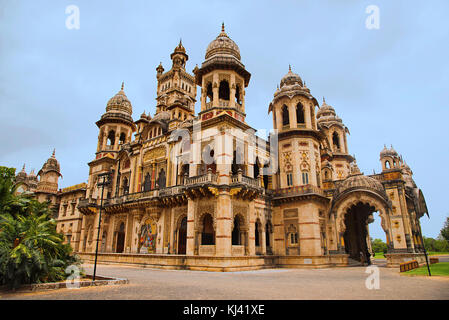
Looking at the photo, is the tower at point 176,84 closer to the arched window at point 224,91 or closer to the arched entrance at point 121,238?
the arched window at point 224,91

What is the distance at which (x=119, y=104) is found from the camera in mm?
40000

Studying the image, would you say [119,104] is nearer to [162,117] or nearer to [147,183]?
[162,117]

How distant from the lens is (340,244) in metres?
26.5

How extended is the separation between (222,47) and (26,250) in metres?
23.2

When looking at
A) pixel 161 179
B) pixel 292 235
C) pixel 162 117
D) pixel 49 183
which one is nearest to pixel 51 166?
pixel 49 183

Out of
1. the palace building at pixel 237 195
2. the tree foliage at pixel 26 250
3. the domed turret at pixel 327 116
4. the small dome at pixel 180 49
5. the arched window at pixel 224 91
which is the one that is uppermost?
the small dome at pixel 180 49

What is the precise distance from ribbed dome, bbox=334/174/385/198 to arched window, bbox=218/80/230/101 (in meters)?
13.5

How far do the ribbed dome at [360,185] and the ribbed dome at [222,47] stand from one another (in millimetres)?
15332

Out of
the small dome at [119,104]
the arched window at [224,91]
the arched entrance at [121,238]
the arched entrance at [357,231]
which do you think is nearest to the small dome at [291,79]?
the arched window at [224,91]

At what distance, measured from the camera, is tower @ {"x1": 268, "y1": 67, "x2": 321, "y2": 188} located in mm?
27250

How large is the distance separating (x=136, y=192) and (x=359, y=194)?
2085 centimetres

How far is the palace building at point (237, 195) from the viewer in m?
22.7

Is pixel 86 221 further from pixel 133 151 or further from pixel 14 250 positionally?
pixel 14 250

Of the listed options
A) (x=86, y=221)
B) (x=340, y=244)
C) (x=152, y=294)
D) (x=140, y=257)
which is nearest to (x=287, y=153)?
(x=340, y=244)
